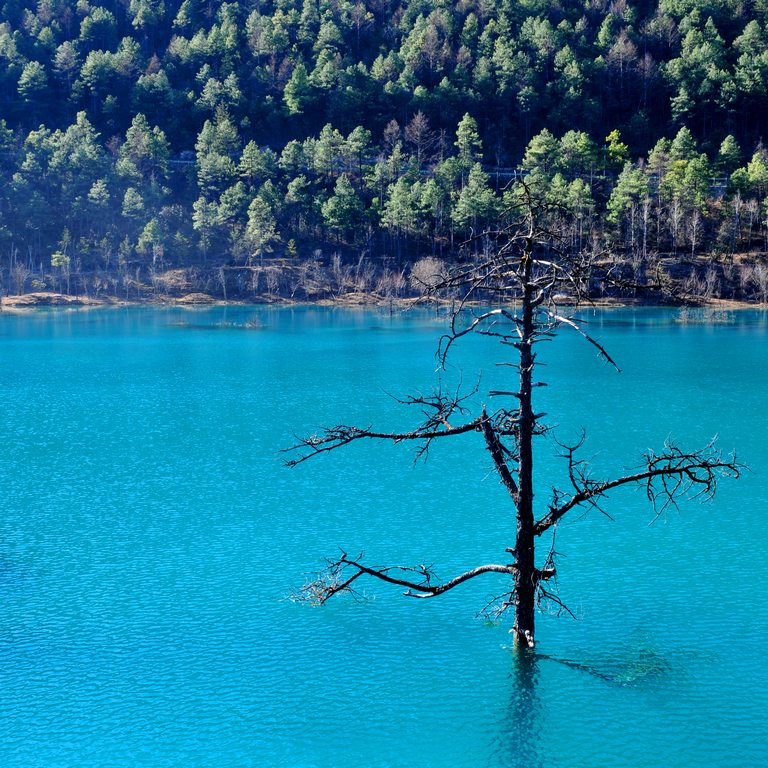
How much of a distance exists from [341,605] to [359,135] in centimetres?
12307

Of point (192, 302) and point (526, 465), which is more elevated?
point (192, 302)

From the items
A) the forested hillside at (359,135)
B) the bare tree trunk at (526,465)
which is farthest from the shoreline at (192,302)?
the bare tree trunk at (526,465)

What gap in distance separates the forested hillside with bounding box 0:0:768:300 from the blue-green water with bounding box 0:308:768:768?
6889cm

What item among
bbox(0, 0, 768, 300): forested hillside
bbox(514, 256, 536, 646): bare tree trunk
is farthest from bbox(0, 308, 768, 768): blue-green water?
bbox(0, 0, 768, 300): forested hillside

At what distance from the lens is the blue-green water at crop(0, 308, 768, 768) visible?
19469 mm

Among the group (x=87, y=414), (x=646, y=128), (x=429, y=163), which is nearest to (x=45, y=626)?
(x=87, y=414)

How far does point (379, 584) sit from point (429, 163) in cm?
13043

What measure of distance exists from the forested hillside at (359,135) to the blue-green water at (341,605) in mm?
68893

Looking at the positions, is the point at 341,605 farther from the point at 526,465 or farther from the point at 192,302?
the point at 192,302

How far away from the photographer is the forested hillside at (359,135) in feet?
418

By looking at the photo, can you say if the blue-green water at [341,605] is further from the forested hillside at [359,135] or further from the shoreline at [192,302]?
the forested hillside at [359,135]

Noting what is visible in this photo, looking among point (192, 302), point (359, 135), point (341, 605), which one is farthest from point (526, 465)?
point (359, 135)

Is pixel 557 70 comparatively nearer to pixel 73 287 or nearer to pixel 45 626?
pixel 73 287

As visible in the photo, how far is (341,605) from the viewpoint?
83.9ft
